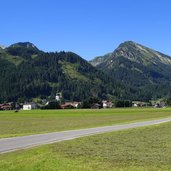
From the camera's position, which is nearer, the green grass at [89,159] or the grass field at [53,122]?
the green grass at [89,159]

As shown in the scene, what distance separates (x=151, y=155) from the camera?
2452cm

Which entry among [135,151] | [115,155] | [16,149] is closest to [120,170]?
[115,155]

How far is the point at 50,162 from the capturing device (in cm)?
2166

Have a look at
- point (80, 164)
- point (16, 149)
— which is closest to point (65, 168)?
point (80, 164)

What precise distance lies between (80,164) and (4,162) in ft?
12.5

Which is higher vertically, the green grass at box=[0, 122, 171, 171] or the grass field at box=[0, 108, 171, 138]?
the grass field at box=[0, 108, 171, 138]

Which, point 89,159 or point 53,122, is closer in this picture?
point 89,159

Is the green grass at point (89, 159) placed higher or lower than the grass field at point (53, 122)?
lower

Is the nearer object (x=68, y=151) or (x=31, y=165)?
(x=31, y=165)

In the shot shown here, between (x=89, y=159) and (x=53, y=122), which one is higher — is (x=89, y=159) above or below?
below

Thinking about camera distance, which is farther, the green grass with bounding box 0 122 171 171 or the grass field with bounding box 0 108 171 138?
the grass field with bounding box 0 108 171 138

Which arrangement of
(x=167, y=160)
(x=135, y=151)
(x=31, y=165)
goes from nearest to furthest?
1. (x=31, y=165)
2. (x=167, y=160)
3. (x=135, y=151)

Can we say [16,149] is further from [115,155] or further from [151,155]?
[151,155]

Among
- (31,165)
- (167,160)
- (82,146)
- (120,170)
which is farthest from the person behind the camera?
(82,146)
